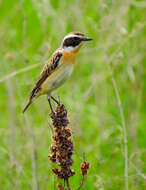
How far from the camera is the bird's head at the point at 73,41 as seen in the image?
541cm

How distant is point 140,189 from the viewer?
242 inches

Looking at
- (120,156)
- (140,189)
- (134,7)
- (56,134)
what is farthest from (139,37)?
(56,134)

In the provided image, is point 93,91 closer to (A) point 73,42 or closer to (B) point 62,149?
(A) point 73,42

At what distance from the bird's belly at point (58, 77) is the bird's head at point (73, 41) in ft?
0.71

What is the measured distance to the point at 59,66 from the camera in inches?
216

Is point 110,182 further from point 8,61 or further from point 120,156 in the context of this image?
point 8,61

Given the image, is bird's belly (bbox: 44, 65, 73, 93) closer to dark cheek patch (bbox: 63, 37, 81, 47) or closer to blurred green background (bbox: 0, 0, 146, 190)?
dark cheek patch (bbox: 63, 37, 81, 47)

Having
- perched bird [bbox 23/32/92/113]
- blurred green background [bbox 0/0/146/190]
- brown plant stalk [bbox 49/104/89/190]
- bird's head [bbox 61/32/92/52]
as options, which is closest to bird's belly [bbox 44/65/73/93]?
perched bird [bbox 23/32/92/113]

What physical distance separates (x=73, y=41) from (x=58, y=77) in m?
0.43

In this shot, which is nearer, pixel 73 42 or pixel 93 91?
pixel 73 42

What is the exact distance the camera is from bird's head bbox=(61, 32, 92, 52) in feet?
17.8

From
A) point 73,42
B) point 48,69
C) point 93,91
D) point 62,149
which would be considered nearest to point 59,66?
point 48,69

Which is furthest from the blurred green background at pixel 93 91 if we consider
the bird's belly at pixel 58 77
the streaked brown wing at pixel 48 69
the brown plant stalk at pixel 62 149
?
the brown plant stalk at pixel 62 149

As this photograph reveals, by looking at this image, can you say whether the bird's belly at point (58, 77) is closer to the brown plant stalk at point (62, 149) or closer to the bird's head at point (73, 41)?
the bird's head at point (73, 41)
